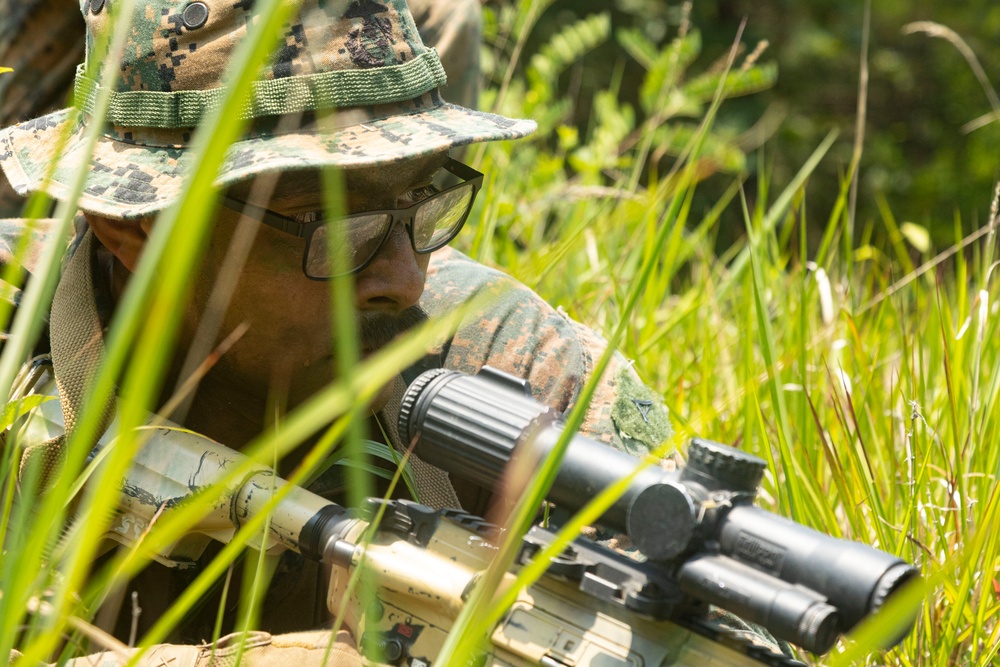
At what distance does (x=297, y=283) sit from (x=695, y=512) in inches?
34.8

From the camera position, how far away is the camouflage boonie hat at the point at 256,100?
72.8 inches

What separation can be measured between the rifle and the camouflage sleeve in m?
0.62

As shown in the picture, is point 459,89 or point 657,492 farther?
point 459,89

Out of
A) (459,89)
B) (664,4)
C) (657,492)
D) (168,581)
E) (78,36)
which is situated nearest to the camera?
(657,492)

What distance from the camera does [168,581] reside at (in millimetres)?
2092

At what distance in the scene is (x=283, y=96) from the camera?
1.86 metres

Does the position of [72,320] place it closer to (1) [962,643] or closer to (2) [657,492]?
(2) [657,492]

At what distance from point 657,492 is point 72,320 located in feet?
3.69

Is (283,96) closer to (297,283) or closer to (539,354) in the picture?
(297,283)

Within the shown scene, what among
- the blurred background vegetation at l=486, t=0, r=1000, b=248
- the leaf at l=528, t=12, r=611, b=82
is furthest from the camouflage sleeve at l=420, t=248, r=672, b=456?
the blurred background vegetation at l=486, t=0, r=1000, b=248

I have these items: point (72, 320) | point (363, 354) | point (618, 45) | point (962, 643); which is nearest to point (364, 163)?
point (363, 354)

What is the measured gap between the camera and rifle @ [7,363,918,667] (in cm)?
124

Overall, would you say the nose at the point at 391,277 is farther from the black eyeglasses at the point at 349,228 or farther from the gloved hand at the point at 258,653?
the gloved hand at the point at 258,653

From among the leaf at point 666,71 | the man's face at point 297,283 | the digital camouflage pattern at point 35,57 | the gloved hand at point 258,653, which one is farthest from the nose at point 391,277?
the leaf at point 666,71
